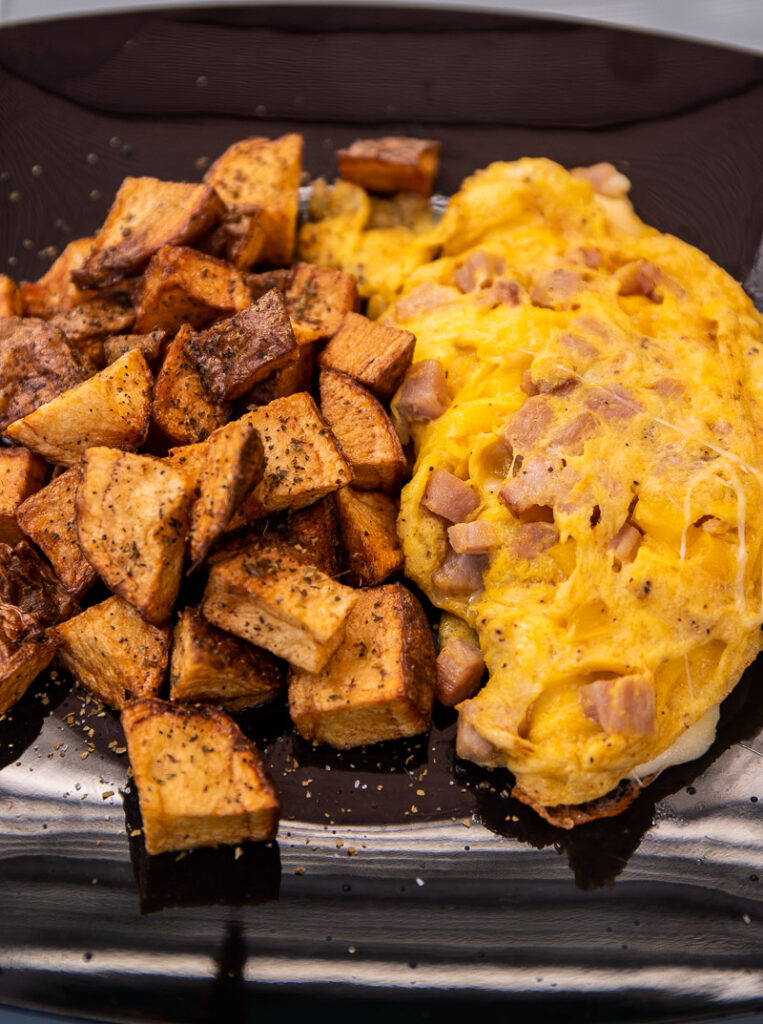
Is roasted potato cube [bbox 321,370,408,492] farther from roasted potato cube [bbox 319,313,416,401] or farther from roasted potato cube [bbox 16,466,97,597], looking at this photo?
roasted potato cube [bbox 16,466,97,597]

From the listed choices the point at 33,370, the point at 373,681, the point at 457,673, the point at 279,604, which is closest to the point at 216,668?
the point at 279,604

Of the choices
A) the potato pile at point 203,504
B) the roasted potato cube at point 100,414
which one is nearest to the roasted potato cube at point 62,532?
the potato pile at point 203,504

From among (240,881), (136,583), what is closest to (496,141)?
(136,583)

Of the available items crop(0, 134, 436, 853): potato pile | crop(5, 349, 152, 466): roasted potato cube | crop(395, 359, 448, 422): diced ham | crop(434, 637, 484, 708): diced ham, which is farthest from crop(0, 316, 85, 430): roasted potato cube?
crop(434, 637, 484, 708): diced ham

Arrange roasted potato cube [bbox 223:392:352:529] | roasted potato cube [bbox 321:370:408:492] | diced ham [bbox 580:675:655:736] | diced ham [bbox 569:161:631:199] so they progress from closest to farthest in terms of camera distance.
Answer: diced ham [bbox 580:675:655:736] → roasted potato cube [bbox 223:392:352:529] → roasted potato cube [bbox 321:370:408:492] → diced ham [bbox 569:161:631:199]

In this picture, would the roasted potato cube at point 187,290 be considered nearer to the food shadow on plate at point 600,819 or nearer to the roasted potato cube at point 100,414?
the roasted potato cube at point 100,414
